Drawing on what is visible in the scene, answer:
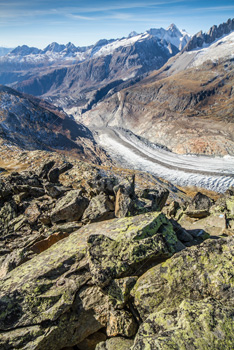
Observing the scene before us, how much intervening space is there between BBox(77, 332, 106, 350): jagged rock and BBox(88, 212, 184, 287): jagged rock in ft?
7.48

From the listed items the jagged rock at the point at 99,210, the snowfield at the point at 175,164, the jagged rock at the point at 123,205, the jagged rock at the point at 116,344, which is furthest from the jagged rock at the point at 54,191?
the snowfield at the point at 175,164

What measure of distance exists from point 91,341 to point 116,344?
59.6 inches

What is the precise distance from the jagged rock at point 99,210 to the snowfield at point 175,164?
298 feet

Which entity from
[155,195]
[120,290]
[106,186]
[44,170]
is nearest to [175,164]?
[44,170]

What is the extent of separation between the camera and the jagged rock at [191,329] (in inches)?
262

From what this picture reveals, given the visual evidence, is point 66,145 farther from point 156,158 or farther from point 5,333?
point 5,333

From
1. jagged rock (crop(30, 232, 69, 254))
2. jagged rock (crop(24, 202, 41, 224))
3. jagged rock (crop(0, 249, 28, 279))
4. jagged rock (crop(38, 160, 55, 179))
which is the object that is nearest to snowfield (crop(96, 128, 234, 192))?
jagged rock (crop(38, 160, 55, 179))

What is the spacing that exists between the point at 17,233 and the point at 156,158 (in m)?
126

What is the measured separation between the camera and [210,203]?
28.6 meters

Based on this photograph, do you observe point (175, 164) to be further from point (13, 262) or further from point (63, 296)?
point (63, 296)

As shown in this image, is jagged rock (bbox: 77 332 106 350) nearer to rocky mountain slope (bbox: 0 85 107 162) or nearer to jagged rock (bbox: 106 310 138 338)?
jagged rock (bbox: 106 310 138 338)

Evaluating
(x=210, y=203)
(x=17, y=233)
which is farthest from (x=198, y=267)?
(x=210, y=203)

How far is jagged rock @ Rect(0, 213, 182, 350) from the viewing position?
30.2ft

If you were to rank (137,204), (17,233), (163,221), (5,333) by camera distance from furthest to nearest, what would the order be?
(17,233) → (137,204) → (163,221) → (5,333)
